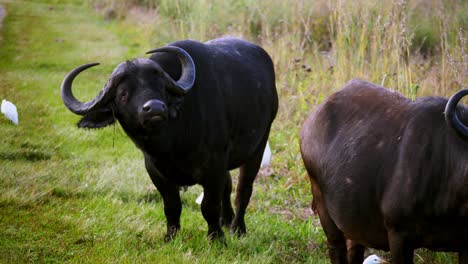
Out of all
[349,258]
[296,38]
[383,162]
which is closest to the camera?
[383,162]

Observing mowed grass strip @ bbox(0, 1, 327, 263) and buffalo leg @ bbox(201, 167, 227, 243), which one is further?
buffalo leg @ bbox(201, 167, 227, 243)

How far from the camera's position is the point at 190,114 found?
5.17m

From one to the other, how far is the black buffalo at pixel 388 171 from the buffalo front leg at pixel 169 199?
1.28 metres

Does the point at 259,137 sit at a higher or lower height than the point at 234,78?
lower

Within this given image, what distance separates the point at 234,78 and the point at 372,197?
216cm

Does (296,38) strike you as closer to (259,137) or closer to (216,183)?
(259,137)

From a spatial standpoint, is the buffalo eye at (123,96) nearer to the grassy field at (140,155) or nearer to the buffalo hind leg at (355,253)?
the grassy field at (140,155)

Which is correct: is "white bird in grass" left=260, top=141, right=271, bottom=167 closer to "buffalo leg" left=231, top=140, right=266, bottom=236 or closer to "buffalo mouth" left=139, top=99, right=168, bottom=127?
"buffalo leg" left=231, top=140, right=266, bottom=236

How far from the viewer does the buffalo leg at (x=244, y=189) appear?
611 cm

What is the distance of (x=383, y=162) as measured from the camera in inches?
163

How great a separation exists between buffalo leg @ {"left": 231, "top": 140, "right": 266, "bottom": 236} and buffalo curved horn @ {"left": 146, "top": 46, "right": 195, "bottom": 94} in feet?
5.51

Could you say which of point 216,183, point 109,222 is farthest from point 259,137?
point 109,222

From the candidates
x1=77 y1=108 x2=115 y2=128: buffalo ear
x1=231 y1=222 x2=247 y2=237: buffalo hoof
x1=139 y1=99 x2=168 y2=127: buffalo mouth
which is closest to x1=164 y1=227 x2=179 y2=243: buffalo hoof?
x1=231 y1=222 x2=247 y2=237: buffalo hoof

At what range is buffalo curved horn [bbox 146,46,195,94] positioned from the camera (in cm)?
485
